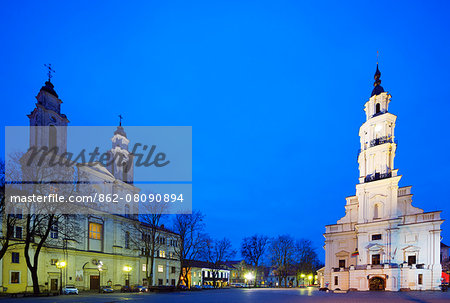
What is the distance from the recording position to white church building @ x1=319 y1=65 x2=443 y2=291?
5191 centimetres

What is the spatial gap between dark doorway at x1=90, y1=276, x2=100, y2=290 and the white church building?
37.9 metres

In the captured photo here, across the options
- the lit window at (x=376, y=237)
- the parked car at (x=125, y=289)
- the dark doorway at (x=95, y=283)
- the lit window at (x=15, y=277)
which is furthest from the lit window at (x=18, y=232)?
the lit window at (x=376, y=237)

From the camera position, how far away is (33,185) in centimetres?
3394

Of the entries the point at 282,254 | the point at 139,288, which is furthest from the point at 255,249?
the point at 139,288

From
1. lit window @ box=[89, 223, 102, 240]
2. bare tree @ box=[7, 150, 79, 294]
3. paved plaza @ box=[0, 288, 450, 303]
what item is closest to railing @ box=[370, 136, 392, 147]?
paved plaza @ box=[0, 288, 450, 303]

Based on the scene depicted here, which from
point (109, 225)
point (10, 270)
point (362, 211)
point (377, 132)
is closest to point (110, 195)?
point (109, 225)

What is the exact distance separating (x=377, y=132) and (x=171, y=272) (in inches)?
1786

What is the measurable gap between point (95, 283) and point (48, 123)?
2273cm

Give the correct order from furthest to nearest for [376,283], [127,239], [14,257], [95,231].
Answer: [127,239] < [376,283] < [95,231] < [14,257]

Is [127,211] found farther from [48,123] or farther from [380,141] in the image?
[380,141]

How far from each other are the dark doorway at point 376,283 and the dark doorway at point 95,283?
40.5 m

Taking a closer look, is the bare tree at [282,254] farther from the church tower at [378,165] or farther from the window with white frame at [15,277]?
the window with white frame at [15,277]

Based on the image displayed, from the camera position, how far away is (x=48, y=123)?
46.9 meters

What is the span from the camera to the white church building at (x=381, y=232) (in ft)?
170
